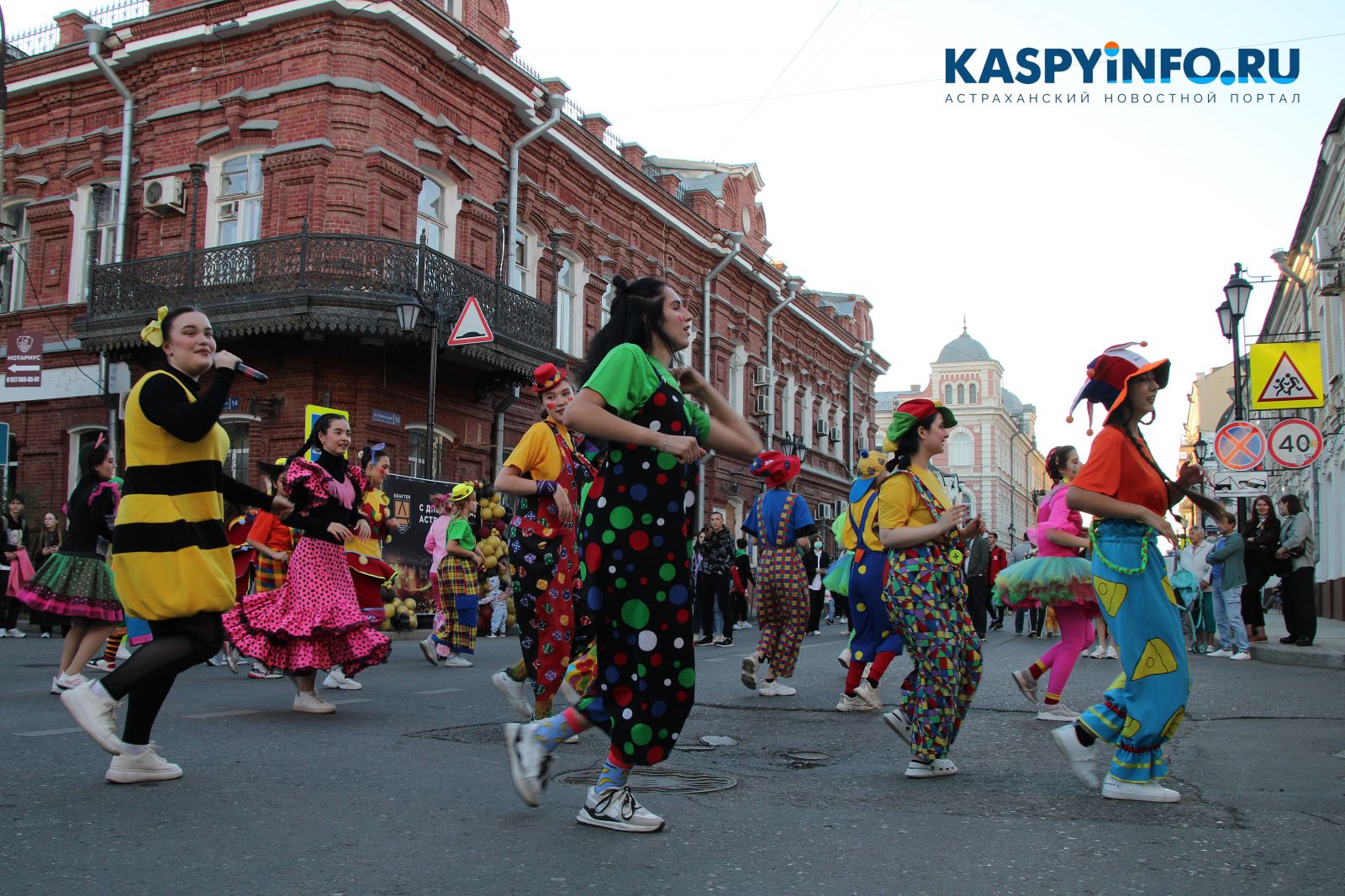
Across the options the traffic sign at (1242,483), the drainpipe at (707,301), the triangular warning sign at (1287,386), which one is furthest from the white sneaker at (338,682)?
the drainpipe at (707,301)

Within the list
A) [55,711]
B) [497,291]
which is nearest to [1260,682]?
[55,711]

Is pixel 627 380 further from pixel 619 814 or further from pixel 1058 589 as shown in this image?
pixel 1058 589

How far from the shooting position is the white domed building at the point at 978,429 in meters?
101

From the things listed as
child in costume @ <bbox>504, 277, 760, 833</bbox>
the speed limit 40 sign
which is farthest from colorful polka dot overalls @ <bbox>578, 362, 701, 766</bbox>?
the speed limit 40 sign

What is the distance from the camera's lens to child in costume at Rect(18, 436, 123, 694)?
25.0 ft

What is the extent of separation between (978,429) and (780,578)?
9625cm

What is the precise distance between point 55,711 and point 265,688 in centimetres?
190

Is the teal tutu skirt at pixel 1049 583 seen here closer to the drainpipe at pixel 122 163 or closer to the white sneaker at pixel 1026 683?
the white sneaker at pixel 1026 683

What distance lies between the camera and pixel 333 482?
7020mm

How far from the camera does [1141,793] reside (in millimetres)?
4465

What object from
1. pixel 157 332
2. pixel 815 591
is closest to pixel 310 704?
pixel 157 332

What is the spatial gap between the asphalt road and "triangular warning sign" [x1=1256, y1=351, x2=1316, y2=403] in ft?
35.5

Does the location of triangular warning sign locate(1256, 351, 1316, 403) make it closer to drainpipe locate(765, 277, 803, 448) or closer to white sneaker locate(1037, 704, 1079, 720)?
white sneaker locate(1037, 704, 1079, 720)

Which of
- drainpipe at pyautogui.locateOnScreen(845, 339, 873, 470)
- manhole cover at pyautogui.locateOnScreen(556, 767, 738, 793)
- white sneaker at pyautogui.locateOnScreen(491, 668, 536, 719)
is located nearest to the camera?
manhole cover at pyautogui.locateOnScreen(556, 767, 738, 793)
